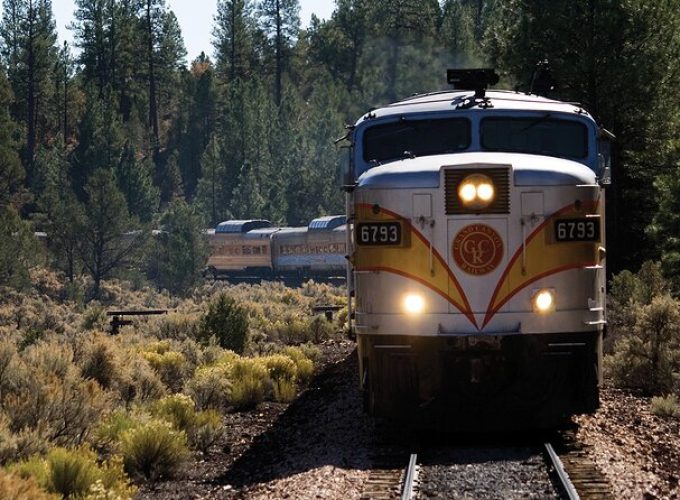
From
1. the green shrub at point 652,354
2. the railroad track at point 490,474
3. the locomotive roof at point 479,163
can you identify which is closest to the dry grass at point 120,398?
the railroad track at point 490,474

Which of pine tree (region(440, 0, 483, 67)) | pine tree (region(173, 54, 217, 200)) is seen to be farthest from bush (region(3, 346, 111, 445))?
pine tree (region(173, 54, 217, 200))

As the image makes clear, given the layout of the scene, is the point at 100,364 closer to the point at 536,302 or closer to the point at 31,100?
the point at 536,302

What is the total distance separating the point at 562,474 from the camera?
9.47 metres

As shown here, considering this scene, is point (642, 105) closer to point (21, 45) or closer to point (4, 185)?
point (4, 185)

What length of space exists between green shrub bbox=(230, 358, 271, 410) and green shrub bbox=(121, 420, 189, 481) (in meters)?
4.26

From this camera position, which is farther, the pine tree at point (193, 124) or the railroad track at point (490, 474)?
the pine tree at point (193, 124)

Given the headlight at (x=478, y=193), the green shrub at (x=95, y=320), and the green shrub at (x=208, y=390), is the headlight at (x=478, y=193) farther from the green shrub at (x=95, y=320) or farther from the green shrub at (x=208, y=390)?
the green shrub at (x=95, y=320)

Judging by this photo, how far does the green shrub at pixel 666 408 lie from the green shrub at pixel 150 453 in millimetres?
5678

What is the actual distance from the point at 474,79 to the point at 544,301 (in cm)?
317

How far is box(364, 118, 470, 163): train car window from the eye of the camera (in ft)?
39.4

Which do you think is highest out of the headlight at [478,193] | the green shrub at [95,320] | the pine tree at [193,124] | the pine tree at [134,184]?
the pine tree at [193,124]

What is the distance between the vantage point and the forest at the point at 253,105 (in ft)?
94.2

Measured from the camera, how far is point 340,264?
63.4 m

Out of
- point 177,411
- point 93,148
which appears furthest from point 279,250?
point 177,411
